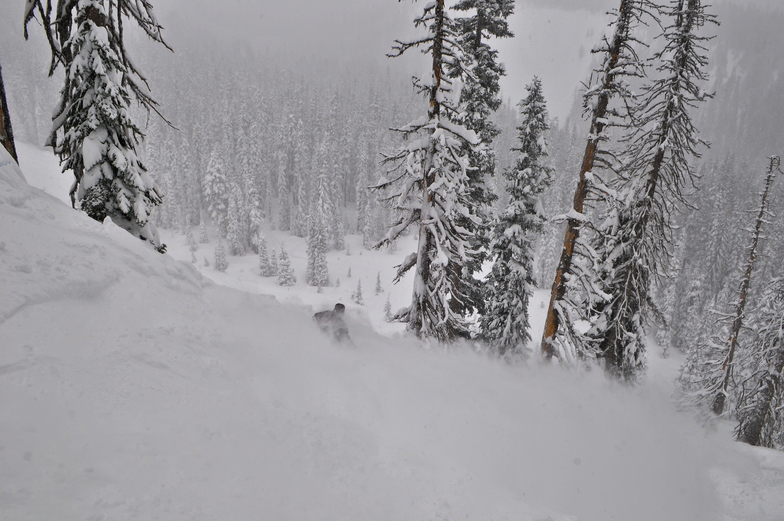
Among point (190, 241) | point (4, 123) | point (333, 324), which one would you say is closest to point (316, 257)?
point (190, 241)

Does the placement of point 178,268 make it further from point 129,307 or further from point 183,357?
point 183,357

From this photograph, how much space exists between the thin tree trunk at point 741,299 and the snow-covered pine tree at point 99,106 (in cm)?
1978

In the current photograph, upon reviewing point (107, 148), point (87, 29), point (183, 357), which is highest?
point (87, 29)

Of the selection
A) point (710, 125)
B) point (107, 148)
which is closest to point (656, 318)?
point (107, 148)

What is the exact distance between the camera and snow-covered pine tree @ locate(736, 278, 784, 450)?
14.0 meters

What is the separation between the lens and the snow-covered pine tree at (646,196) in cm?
1084

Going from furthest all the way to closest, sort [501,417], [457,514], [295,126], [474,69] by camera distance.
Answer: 1. [295,126]
2. [474,69]
3. [501,417]
4. [457,514]

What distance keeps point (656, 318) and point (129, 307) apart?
15666 millimetres

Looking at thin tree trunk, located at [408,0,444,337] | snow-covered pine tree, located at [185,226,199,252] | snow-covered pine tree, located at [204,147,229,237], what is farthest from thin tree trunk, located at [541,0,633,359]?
snow-covered pine tree, located at [185,226,199,252]

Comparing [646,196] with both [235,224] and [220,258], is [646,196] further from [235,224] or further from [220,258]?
[235,224]

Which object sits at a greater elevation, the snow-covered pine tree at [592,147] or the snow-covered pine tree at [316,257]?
the snow-covered pine tree at [592,147]

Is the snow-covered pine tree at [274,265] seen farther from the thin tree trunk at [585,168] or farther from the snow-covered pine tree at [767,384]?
the snow-covered pine tree at [767,384]

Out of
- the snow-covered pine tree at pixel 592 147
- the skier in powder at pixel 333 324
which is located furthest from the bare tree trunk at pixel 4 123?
the snow-covered pine tree at pixel 592 147

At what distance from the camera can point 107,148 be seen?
25.8 feet
